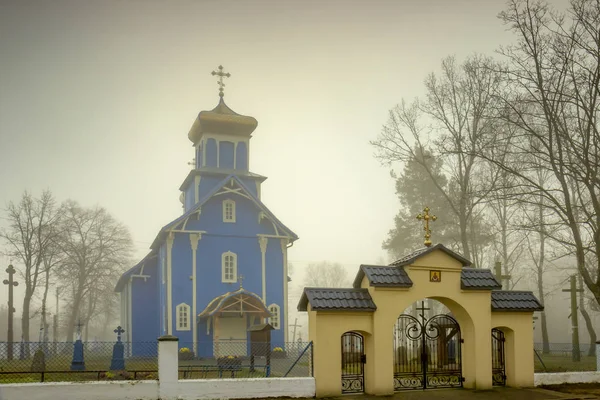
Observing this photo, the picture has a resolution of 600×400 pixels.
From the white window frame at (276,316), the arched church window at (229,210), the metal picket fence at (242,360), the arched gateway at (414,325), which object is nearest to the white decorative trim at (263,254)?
the white window frame at (276,316)

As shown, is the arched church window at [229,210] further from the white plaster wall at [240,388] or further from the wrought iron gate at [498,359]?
the white plaster wall at [240,388]

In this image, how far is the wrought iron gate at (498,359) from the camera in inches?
706

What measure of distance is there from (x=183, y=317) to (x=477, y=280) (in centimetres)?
1714

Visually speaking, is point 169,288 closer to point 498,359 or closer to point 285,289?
point 285,289

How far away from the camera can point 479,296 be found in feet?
57.7

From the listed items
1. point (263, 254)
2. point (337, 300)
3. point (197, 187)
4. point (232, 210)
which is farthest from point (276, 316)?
point (337, 300)

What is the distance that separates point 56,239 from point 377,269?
2857 cm

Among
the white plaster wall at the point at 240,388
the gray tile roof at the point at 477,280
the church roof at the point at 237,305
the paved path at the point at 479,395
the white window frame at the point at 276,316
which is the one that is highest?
the gray tile roof at the point at 477,280

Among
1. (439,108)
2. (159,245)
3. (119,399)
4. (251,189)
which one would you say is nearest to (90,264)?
(159,245)

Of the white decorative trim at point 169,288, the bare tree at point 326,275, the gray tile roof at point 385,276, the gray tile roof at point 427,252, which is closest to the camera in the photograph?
the gray tile roof at point 385,276

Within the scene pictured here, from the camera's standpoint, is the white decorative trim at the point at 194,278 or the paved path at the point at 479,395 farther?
the white decorative trim at the point at 194,278

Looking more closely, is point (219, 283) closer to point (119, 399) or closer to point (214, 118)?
point (214, 118)

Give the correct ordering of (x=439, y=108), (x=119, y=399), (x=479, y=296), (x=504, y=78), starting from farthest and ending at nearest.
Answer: (x=439, y=108) → (x=504, y=78) → (x=479, y=296) → (x=119, y=399)

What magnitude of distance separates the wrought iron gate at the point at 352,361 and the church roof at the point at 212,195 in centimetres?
1583
